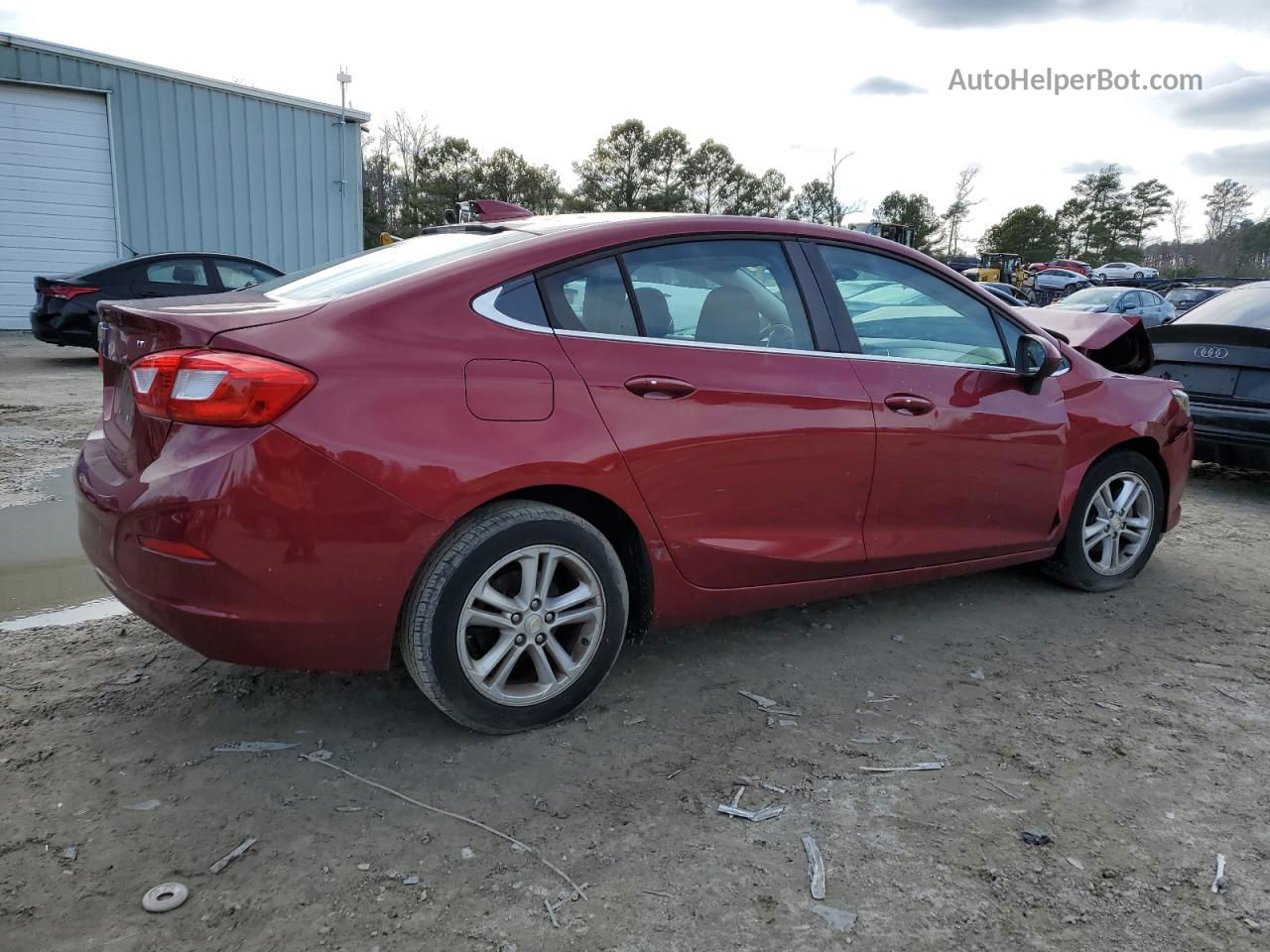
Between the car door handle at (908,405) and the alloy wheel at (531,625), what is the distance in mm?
1339

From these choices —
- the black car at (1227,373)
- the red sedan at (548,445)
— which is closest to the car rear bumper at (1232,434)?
the black car at (1227,373)

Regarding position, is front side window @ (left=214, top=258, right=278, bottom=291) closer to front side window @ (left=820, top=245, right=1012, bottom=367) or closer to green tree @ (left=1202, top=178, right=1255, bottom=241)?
front side window @ (left=820, top=245, right=1012, bottom=367)

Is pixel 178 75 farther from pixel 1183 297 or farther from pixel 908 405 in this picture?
pixel 1183 297

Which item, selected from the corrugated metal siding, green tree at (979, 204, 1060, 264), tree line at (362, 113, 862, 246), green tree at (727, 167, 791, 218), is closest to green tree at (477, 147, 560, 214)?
tree line at (362, 113, 862, 246)

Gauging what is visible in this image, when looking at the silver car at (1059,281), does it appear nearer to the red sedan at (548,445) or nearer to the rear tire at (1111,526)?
the rear tire at (1111,526)

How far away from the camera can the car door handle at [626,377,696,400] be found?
2.93m

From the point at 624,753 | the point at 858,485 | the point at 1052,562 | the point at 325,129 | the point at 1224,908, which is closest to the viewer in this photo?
the point at 1224,908

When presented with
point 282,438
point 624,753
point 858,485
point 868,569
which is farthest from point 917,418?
point 282,438

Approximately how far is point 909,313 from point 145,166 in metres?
17.0

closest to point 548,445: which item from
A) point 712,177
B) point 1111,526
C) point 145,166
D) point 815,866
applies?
point 815,866

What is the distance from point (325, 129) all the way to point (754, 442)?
59.4ft

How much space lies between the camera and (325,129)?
1867 centimetres

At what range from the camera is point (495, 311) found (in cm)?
278

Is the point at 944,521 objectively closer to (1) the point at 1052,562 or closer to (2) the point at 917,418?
(2) the point at 917,418
